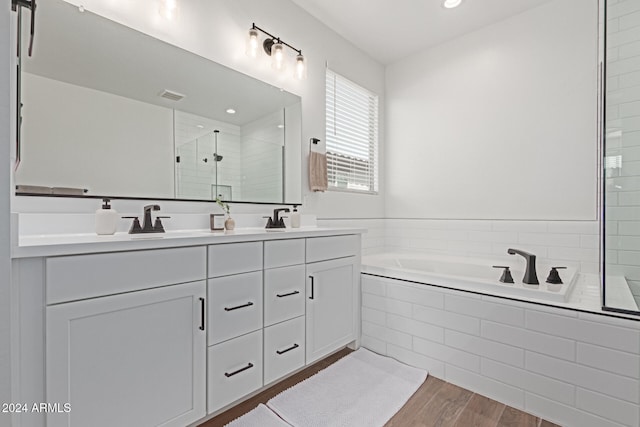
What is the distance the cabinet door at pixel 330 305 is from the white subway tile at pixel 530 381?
86 centimetres

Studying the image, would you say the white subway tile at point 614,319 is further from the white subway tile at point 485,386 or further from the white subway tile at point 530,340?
the white subway tile at point 485,386

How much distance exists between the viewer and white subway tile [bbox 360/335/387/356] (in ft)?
7.12

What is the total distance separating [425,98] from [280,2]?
1.66 metres

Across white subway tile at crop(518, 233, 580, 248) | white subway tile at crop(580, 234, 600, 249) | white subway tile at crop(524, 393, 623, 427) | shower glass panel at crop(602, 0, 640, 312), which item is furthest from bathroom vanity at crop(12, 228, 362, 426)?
white subway tile at crop(580, 234, 600, 249)

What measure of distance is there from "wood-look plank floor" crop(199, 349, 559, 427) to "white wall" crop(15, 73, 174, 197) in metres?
1.24

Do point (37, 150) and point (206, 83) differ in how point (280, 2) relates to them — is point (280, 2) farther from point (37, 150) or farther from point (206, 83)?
point (37, 150)

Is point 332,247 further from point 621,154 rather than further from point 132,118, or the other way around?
point 621,154

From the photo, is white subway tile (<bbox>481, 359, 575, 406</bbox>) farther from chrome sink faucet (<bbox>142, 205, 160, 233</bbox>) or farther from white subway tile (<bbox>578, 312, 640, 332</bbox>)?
chrome sink faucet (<bbox>142, 205, 160, 233</bbox>)

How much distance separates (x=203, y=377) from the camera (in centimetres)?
135

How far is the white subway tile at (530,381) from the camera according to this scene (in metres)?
1.47

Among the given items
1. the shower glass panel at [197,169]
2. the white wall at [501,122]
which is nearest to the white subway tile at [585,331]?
the white wall at [501,122]

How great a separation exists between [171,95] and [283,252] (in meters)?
1.12

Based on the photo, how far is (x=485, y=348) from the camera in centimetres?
172

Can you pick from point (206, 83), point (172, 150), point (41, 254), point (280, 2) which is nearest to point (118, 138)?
point (172, 150)
